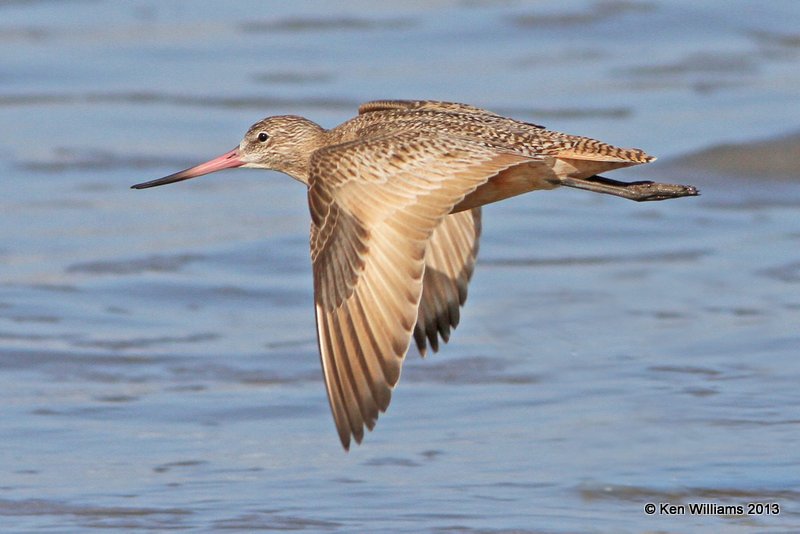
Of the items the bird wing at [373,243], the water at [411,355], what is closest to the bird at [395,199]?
the bird wing at [373,243]

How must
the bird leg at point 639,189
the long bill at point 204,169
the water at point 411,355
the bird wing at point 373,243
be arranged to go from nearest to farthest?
the bird wing at point 373,243 < the water at point 411,355 < the bird leg at point 639,189 < the long bill at point 204,169

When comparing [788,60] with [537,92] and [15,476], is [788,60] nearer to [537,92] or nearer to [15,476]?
[537,92]

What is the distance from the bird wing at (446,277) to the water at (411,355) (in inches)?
14.0

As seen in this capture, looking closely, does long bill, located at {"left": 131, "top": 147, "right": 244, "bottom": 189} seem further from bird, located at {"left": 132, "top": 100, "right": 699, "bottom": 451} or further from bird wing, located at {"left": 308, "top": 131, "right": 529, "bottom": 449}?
bird wing, located at {"left": 308, "top": 131, "right": 529, "bottom": 449}

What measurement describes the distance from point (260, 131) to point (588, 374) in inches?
72.3

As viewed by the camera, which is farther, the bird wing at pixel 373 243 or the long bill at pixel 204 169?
the long bill at pixel 204 169

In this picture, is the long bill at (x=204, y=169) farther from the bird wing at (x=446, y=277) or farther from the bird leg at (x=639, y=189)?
the bird leg at (x=639, y=189)

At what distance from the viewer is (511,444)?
7.16m

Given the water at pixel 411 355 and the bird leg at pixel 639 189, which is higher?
the bird leg at pixel 639 189

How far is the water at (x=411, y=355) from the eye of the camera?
680 cm

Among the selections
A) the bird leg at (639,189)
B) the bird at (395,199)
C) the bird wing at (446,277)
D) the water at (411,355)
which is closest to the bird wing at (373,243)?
the bird at (395,199)

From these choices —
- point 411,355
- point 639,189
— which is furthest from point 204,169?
point 639,189

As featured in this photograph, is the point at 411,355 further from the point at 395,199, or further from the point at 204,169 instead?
the point at 395,199

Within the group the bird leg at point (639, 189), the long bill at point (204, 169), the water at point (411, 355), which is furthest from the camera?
the long bill at point (204, 169)
